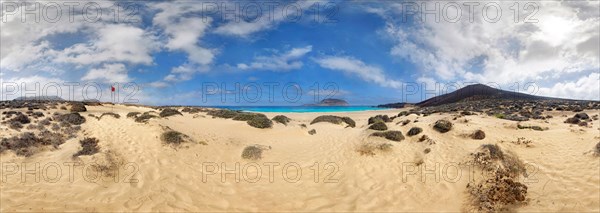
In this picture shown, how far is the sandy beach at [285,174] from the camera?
433 inches

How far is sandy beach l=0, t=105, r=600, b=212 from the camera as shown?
1100cm

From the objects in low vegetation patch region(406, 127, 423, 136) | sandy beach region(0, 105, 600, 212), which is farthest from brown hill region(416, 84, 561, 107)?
sandy beach region(0, 105, 600, 212)

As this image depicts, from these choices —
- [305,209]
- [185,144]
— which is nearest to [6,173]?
[185,144]

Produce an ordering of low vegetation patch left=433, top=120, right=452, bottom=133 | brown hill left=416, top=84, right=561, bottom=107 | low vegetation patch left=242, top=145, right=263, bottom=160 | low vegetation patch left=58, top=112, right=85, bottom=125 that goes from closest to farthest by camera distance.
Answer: low vegetation patch left=242, top=145, right=263, bottom=160
low vegetation patch left=433, top=120, right=452, bottom=133
low vegetation patch left=58, top=112, right=85, bottom=125
brown hill left=416, top=84, right=561, bottom=107

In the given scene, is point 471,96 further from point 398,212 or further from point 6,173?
point 6,173

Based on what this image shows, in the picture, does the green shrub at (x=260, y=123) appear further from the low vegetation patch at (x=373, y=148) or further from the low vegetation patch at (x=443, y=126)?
the low vegetation patch at (x=443, y=126)

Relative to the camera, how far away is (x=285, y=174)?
48.9 ft

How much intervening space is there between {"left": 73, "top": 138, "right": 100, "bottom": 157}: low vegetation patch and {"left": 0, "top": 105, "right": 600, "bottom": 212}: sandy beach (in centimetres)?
23

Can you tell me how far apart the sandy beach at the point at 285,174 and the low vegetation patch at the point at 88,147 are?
0.75 ft

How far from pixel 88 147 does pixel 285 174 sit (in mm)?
9092

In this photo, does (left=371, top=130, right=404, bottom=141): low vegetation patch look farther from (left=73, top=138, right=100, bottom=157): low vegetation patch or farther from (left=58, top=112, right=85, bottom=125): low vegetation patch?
(left=58, top=112, right=85, bottom=125): low vegetation patch

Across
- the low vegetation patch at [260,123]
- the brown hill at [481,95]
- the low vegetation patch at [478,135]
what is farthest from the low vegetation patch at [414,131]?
the brown hill at [481,95]

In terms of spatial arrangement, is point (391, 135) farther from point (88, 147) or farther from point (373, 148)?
point (88, 147)

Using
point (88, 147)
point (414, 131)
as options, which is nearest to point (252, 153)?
point (88, 147)
